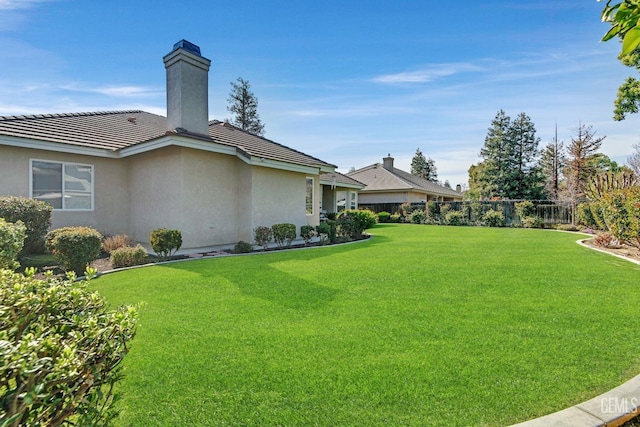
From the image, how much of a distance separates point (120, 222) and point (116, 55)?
266 inches

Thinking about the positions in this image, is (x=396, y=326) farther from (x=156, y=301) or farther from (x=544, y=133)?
(x=544, y=133)

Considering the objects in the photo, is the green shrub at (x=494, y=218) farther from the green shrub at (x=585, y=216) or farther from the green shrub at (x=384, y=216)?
the green shrub at (x=384, y=216)

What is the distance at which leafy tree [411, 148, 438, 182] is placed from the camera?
219 feet

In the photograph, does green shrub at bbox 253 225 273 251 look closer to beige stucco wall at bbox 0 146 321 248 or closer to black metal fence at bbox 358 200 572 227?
beige stucco wall at bbox 0 146 321 248

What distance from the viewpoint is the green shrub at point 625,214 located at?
377 inches

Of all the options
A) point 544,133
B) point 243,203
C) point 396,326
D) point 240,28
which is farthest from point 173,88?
point 544,133

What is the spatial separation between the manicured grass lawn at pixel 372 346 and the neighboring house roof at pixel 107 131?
6.74 meters

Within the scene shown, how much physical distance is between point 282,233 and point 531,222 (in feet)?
67.6

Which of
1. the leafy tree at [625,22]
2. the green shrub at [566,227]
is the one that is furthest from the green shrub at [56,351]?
the green shrub at [566,227]

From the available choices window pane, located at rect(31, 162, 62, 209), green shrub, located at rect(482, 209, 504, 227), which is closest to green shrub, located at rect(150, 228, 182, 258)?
window pane, located at rect(31, 162, 62, 209)

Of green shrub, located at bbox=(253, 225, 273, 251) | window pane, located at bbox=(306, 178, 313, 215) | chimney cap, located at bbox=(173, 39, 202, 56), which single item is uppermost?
chimney cap, located at bbox=(173, 39, 202, 56)

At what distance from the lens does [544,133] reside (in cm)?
3809

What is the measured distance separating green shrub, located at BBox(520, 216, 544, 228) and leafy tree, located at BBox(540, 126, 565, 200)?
14.4 metres

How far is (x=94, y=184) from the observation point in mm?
12109
